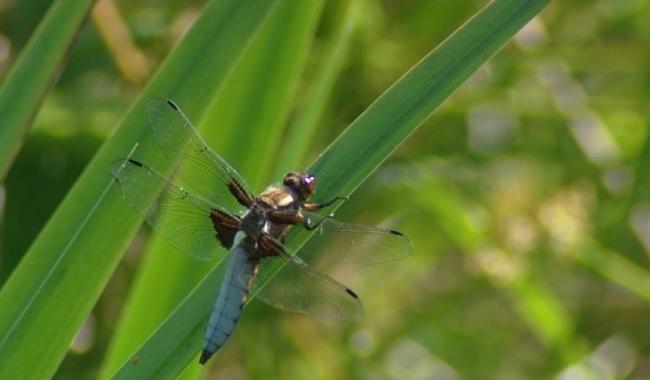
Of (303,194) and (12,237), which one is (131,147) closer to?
(303,194)

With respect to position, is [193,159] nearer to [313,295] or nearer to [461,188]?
[313,295]

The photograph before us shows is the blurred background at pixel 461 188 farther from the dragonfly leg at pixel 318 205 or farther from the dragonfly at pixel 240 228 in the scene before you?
the dragonfly leg at pixel 318 205

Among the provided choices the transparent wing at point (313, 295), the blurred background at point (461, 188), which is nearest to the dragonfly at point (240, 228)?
the transparent wing at point (313, 295)

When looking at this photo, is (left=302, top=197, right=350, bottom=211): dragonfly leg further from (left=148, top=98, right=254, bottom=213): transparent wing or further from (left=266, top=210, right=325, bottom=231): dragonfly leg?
(left=148, top=98, right=254, bottom=213): transparent wing

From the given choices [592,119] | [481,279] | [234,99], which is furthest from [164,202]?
[592,119]

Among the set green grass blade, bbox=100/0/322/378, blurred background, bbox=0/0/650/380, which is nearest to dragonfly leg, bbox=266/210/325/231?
green grass blade, bbox=100/0/322/378

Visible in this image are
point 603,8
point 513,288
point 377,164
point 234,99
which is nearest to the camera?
point 377,164

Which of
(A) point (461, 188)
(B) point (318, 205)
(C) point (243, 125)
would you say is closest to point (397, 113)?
(B) point (318, 205)
